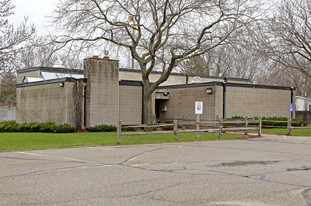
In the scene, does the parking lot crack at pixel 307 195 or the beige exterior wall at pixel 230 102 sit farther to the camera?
the beige exterior wall at pixel 230 102

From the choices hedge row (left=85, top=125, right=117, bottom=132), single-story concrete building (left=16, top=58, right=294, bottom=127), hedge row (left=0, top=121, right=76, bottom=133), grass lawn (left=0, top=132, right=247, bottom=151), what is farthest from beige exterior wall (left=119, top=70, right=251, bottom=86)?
grass lawn (left=0, top=132, right=247, bottom=151)

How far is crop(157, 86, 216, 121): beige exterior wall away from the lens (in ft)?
107

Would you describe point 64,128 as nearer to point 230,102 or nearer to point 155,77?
point 230,102

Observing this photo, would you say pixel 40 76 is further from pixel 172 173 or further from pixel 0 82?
pixel 172 173

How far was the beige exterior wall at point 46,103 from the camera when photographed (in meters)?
30.0

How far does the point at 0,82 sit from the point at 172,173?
4581cm

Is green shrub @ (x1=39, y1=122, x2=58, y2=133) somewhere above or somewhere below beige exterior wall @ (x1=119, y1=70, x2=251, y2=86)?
below

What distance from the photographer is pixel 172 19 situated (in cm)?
2742

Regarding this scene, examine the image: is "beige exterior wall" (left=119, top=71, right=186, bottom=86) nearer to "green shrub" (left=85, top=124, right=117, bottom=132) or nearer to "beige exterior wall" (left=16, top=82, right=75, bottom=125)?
"beige exterior wall" (left=16, top=82, right=75, bottom=125)

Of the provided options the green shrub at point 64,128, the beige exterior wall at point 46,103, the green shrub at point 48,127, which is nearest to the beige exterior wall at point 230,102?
the beige exterior wall at point 46,103

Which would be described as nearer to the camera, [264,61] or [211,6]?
[211,6]

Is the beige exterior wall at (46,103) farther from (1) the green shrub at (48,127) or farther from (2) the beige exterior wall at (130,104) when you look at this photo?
(2) the beige exterior wall at (130,104)

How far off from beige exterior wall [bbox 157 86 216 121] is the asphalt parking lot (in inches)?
704

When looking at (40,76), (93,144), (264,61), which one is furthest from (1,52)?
(40,76)
